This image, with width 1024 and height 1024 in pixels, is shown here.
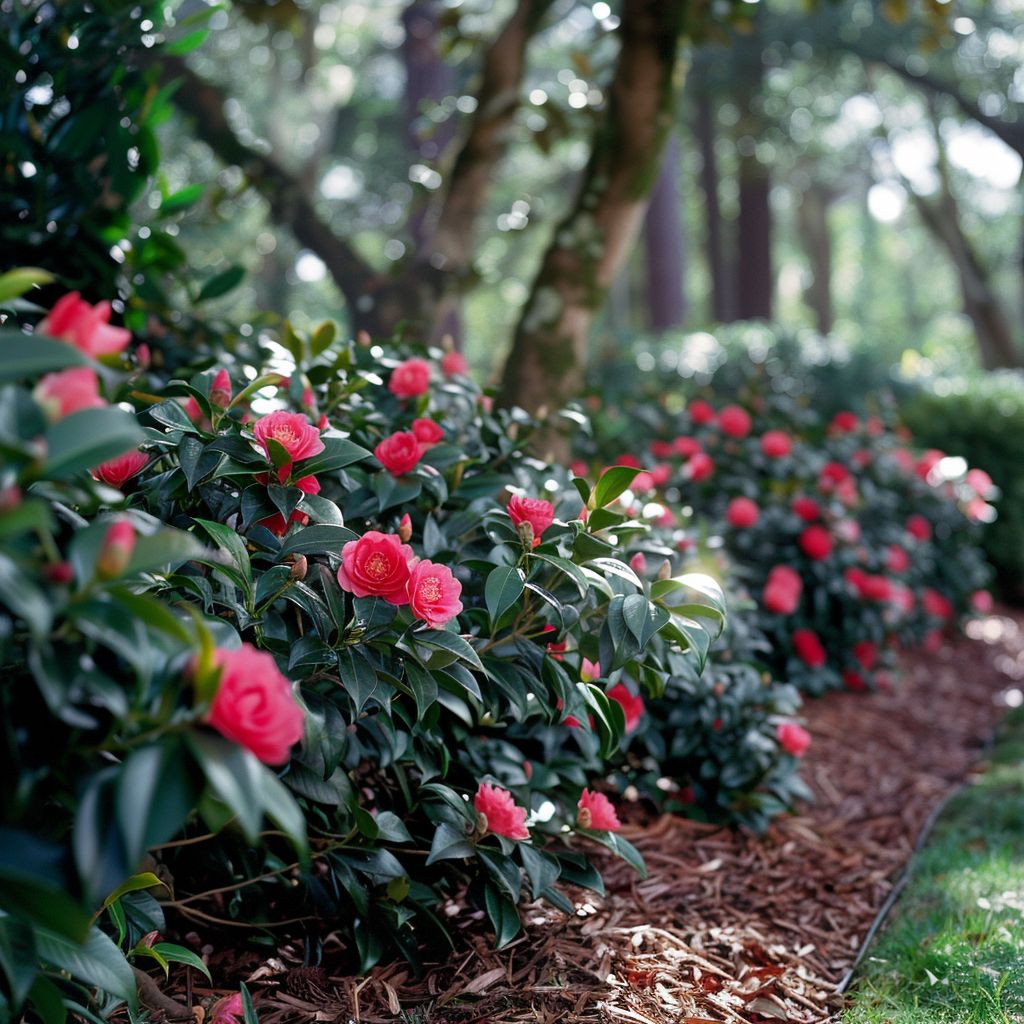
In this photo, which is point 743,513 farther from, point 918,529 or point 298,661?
point 298,661

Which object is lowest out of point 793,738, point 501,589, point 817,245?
point 817,245

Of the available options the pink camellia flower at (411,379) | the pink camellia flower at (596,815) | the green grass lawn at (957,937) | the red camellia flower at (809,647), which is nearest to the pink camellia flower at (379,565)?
the pink camellia flower at (596,815)

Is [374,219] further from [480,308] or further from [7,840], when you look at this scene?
[7,840]

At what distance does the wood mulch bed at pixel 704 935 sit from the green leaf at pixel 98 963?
0.47 m

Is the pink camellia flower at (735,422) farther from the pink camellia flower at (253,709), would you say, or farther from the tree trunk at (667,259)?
the tree trunk at (667,259)

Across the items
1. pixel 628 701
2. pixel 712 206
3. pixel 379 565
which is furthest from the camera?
pixel 712 206

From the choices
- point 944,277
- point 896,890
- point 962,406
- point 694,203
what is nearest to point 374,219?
point 694,203

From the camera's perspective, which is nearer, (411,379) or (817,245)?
(411,379)

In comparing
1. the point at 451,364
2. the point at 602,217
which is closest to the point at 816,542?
the point at 602,217

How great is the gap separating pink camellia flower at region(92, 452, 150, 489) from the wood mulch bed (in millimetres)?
896

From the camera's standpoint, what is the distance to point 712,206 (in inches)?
537

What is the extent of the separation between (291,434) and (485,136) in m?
3.38

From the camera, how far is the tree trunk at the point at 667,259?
12.1 m

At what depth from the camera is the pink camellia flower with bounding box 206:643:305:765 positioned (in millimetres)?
888
